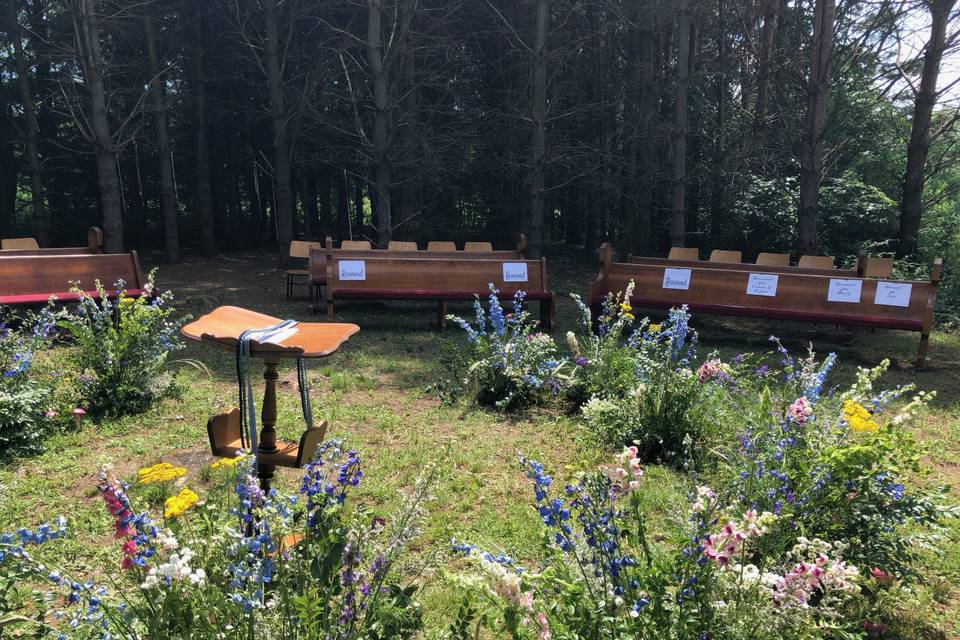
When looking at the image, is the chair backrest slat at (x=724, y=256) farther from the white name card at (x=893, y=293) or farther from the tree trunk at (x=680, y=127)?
the white name card at (x=893, y=293)

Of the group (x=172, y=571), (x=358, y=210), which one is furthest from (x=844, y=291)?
(x=358, y=210)

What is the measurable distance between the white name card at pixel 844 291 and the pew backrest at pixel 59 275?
792 cm

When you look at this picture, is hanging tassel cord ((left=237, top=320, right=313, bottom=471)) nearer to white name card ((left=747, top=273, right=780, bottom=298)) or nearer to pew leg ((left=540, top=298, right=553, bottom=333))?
pew leg ((left=540, top=298, right=553, bottom=333))

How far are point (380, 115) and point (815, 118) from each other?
23.9 feet

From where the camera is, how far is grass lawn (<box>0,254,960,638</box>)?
2.94m

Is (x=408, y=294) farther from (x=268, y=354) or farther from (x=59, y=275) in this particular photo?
(x=268, y=354)

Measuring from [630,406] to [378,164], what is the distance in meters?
8.80

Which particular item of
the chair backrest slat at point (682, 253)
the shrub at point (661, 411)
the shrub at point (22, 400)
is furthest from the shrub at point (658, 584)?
the chair backrest slat at point (682, 253)

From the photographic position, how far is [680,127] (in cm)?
1132

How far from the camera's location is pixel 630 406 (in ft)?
14.0

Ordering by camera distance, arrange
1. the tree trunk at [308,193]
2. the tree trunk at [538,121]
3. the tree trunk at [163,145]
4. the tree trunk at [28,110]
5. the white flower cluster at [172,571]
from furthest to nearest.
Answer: the tree trunk at [308,193]
the tree trunk at [163,145]
the tree trunk at [28,110]
the tree trunk at [538,121]
the white flower cluster at [172,571]

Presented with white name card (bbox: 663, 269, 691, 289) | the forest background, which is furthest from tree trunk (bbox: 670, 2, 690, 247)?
white name card (bbox: 663, 269, 691, 289)

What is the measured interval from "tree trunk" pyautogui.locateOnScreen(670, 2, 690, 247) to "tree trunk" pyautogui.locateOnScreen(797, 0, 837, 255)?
79.3 inches

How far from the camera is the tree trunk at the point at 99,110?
1041 cm
